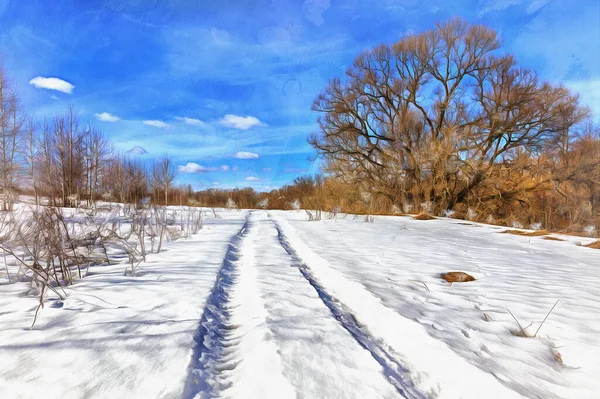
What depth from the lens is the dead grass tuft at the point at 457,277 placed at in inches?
135

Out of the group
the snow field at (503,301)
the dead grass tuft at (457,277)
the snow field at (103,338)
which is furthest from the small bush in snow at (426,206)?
the snow field at (103,338)

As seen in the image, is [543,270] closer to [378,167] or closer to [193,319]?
[193,319]

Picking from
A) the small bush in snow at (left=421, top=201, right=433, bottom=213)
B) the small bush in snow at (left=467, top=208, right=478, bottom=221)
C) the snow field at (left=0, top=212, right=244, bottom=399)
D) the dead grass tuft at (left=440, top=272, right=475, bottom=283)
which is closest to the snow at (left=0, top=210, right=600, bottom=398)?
the snow field at (left=0, top=212, right=244, bottom=399)

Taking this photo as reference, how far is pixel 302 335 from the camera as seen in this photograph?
201cm

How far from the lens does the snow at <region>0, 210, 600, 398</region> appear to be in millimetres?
1478

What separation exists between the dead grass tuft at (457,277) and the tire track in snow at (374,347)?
5.09ft

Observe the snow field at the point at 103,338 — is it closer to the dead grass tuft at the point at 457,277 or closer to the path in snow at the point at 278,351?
the path in snow at the point at 278,351

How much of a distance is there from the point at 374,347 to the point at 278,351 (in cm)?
64

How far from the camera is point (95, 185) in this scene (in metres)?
22.7

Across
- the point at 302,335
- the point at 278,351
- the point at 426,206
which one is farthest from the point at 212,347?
the point at 426,206

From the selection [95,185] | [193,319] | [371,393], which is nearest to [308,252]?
[193,319]

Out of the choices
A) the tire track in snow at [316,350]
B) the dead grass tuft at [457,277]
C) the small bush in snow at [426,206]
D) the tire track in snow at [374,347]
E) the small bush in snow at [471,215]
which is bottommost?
the tire track in snow at [374,347]

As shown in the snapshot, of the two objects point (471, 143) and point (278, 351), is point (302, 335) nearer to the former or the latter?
point (278, 351)

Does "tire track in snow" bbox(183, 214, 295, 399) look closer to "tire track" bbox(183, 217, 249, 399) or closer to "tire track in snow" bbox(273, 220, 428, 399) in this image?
"tire track" bbox(183, 217, 249, 399)
